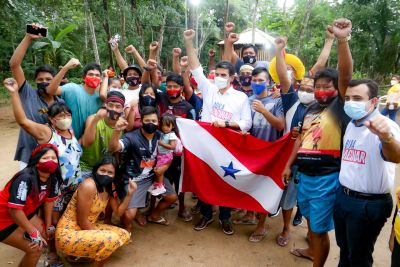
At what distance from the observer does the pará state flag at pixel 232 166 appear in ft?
13.4

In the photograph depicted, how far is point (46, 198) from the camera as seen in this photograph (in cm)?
318

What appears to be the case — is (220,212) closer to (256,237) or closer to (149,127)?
(256,237)

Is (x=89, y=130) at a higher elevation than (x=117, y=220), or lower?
higher

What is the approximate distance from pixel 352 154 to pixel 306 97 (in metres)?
1.23

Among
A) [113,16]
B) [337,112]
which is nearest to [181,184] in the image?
[337,112]

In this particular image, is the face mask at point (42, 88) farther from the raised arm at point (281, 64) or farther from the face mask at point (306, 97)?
the face mask at point (306, 97)

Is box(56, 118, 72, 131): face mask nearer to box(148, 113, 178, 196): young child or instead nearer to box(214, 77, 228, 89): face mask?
box(148, 113, 178, 196): young child

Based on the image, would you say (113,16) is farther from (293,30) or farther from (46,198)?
(293,30)

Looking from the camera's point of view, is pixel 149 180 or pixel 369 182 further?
A: pixel 149 180

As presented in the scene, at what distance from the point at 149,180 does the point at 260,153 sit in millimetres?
1535

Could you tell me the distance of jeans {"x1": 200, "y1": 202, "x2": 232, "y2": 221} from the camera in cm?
439

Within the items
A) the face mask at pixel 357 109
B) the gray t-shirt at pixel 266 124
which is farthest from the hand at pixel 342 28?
the gray t-shirt at pixel 266 124

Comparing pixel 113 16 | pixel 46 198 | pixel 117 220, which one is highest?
pixel 113 16

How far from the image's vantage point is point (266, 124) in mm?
4199
